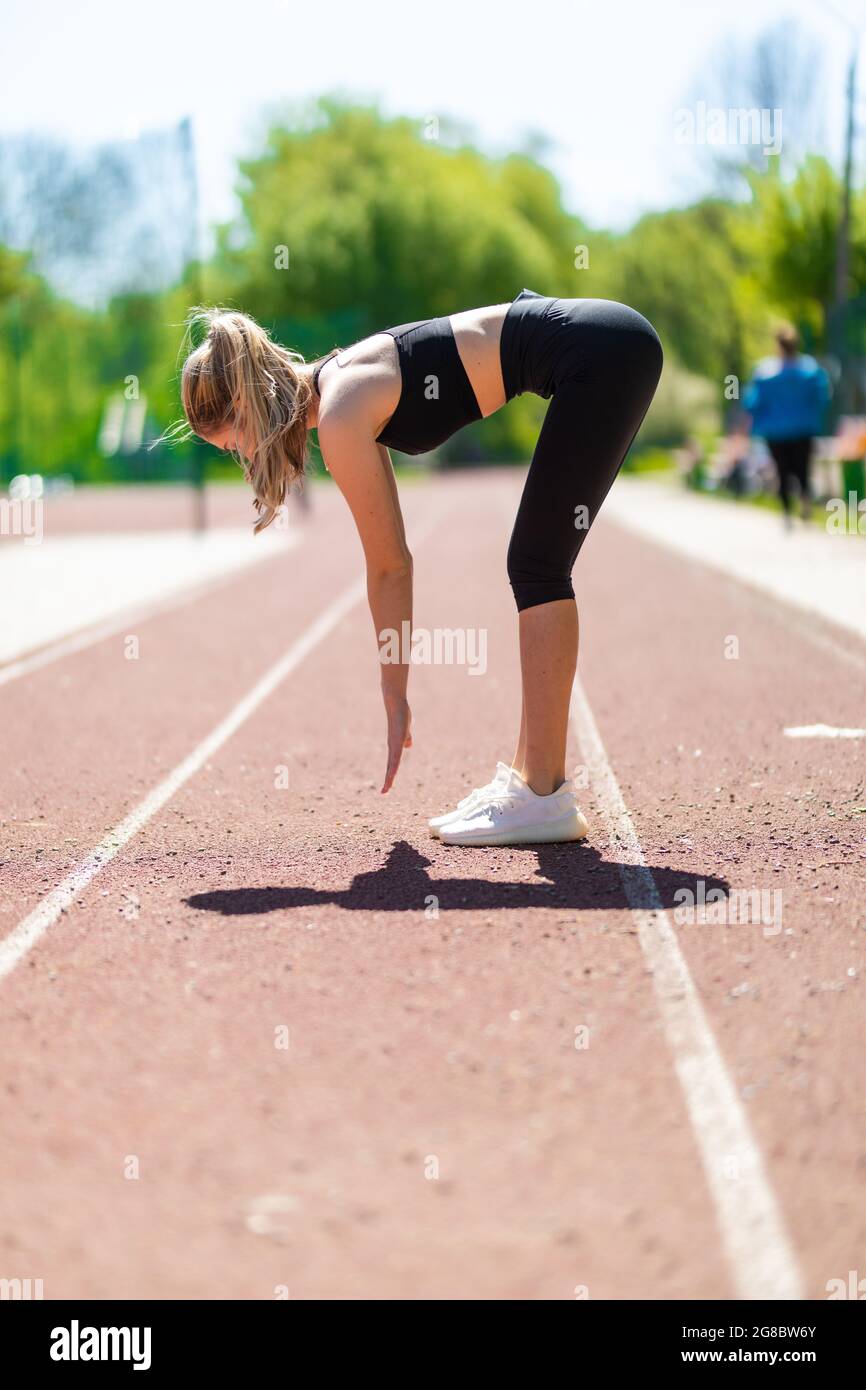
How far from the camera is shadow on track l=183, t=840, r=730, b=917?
180 inches

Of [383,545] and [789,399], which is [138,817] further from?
[789,399]

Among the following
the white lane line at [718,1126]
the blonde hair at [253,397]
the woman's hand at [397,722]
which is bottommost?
the white lane line at [718,1126]

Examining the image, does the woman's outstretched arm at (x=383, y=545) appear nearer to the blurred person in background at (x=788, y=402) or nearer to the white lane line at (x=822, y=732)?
the white lane line at (x=822, y=732)

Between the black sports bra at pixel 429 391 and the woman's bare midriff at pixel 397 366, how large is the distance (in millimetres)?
22

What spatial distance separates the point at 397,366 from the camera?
4.80 metres

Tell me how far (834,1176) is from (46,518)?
102 feet

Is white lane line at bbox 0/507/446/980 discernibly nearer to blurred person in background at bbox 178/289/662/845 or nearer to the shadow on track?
the shadow on track

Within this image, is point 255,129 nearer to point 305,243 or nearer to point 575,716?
point 305,243

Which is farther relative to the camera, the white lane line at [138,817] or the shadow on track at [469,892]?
the shadow on track at [469,892]

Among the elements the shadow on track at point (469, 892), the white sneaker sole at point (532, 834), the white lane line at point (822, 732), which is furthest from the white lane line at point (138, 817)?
the white lane line at point (822, 732)

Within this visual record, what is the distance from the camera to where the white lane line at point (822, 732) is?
7.30 m

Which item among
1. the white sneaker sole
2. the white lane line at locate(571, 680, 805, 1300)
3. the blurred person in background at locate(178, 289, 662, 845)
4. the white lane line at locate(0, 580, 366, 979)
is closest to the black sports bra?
the blurred person in background at locate(178, 289, 662, 845)

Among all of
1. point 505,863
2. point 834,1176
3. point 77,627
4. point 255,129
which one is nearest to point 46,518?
point 77,627

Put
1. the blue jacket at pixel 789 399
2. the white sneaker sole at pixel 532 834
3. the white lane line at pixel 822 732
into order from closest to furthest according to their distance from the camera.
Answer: the white sneaker sole at pixel 532 834 → the white lane line at pixel 822 732 → the blue jacket at pixel 789 399
